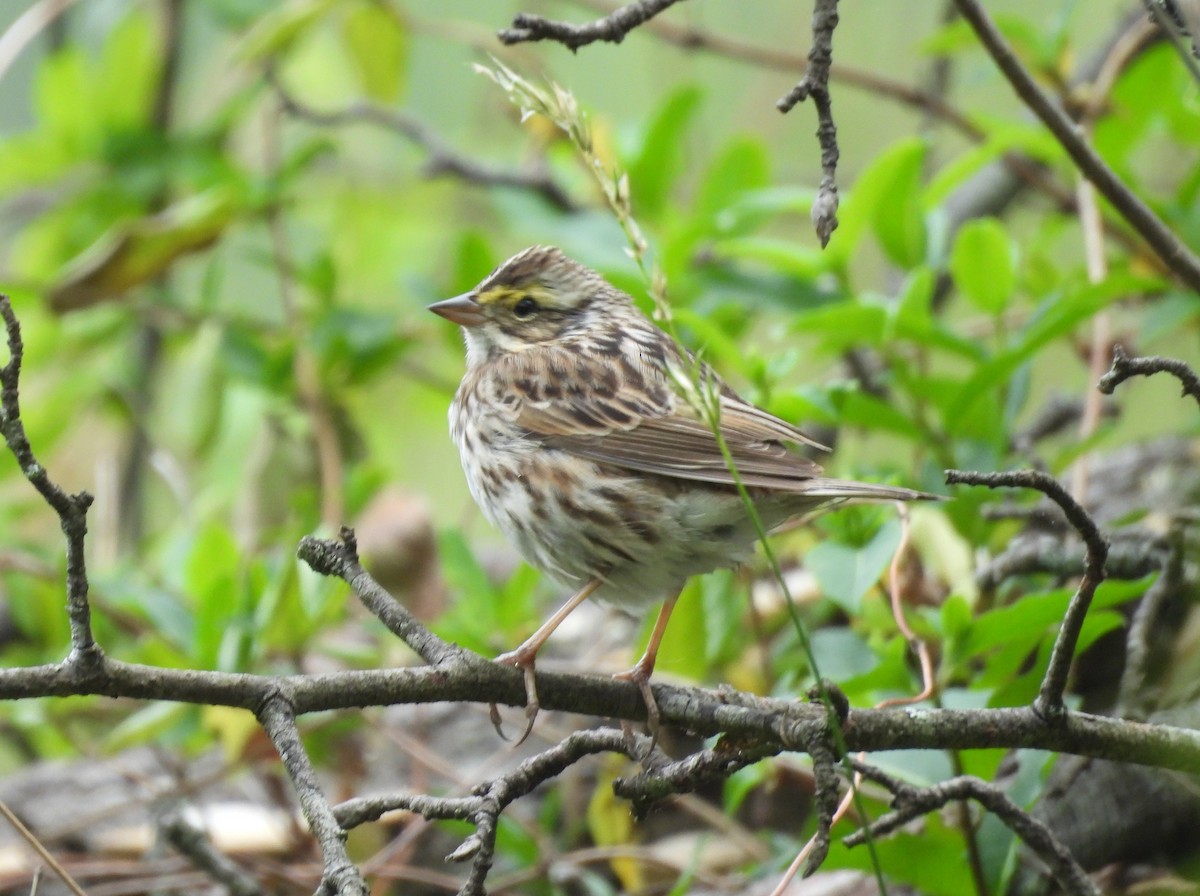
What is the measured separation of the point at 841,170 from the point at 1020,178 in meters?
1.59

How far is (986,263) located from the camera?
3311 millimetres

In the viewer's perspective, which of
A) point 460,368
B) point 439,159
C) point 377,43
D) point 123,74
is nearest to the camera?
point 439,159

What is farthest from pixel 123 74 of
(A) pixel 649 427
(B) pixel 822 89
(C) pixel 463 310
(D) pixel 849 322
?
(B) pixel 822 89

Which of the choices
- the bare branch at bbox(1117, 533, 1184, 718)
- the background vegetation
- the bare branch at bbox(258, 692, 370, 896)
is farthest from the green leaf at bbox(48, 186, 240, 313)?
the bare branch at bbox(1117, 533, 1184, 718)

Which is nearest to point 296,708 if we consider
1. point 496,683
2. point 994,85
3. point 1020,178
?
point 496,683

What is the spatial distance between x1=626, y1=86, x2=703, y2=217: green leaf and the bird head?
677mm

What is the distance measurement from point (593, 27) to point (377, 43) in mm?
3240

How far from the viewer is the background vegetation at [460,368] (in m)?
3.03

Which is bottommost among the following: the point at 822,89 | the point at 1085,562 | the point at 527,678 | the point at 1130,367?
the point at 527,678

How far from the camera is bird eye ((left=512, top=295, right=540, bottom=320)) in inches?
137

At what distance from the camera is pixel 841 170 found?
613cm

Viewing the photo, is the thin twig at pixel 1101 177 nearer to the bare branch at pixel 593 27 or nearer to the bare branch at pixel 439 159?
the bare branch at pixel 593 27

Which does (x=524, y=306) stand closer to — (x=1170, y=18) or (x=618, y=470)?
(x=618, y=470)

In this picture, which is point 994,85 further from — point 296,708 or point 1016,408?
point 296,708
